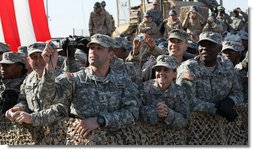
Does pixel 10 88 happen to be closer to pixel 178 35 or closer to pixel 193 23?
pixel 178 35

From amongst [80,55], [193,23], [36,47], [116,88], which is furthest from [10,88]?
[193,23]

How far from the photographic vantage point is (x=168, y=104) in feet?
11.7

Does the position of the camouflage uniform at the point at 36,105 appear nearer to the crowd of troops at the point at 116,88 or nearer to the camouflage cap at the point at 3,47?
the crowd of troops at the point at 116,88

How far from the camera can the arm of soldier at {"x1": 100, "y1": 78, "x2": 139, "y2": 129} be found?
3134mm

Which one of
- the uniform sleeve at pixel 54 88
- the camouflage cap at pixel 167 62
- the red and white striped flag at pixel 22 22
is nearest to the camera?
the uniform sleeve at pixel 54 88

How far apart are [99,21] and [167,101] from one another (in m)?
6.48

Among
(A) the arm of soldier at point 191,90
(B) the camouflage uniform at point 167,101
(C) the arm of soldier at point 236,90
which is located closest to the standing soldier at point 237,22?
(C) the arm of soldier at point 236,90

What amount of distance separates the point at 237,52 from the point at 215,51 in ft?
3.98

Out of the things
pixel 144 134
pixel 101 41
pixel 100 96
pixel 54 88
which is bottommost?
pixel 144 134

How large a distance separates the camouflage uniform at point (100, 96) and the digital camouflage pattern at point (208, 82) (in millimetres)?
674

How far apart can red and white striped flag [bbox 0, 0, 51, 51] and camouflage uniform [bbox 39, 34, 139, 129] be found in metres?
1.07

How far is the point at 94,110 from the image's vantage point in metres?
3.22

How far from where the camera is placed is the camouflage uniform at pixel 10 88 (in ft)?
12.6

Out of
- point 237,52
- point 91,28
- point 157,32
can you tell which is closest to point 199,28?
point 157,32
